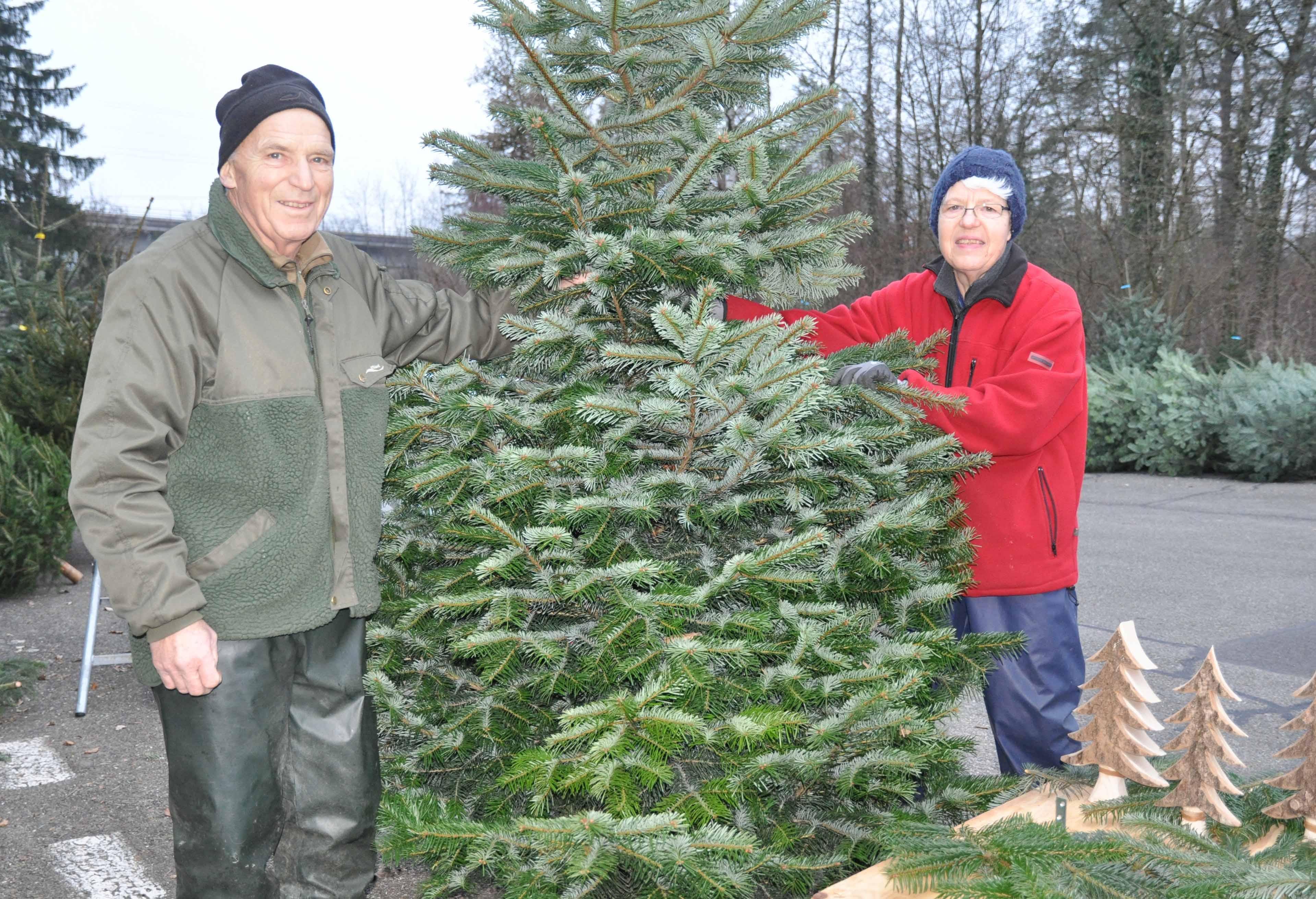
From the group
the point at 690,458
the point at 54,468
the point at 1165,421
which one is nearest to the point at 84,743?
the point at 54,468

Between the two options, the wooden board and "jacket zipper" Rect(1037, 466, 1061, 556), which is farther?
"jacket zipper" Rect(1037, 466, 1061, 556)

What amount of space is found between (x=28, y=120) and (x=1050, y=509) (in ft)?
109

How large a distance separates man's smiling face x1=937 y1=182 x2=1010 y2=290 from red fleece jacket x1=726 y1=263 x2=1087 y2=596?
121 millimetres

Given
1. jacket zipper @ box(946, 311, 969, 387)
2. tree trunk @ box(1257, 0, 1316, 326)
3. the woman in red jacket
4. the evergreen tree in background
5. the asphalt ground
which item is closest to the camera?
the woman in red jacket

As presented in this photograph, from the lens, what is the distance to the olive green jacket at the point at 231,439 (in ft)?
7.06

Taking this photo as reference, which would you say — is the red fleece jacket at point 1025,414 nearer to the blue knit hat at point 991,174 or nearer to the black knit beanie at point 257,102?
the blue knit hat at point 991,174

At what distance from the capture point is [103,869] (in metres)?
3.83

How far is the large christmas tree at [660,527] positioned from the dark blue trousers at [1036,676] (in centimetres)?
36

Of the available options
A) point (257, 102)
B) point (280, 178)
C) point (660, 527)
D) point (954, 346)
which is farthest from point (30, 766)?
point (954, 346)

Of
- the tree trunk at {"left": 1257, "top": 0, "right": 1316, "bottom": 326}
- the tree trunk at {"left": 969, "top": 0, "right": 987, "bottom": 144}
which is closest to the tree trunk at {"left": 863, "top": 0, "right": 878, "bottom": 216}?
the tree trunk at {"left": 969, "top": 0, "right": 987, "bottom": 144}

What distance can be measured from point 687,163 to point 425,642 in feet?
4.37

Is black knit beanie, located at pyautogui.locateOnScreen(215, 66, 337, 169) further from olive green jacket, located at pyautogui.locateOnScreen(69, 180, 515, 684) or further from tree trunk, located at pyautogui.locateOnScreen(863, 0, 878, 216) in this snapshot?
tree trunk, located at pyautogui.locateOnScreen(863, 0, 878, 216)

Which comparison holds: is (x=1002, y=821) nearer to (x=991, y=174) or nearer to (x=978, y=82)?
(x=991, y=174)

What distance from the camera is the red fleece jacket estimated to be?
279cm
